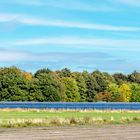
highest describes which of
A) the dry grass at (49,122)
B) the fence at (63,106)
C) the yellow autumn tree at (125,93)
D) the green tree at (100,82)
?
the green tree at (100,82)

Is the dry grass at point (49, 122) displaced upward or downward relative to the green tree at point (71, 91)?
downward

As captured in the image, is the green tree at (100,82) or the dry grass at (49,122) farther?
the green tree at (100,82)

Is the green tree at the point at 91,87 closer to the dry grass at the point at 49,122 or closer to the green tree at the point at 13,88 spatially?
the green tree at the point at 13,88

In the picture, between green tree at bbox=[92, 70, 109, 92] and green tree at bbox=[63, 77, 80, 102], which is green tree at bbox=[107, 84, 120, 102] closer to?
green tree at bbox=[92, 70, 109, 92]

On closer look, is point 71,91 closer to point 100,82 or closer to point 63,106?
point 100,82

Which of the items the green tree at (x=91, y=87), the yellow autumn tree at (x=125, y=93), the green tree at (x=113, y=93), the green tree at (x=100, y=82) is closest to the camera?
the yellow autumn tree at (x=125, y=93)

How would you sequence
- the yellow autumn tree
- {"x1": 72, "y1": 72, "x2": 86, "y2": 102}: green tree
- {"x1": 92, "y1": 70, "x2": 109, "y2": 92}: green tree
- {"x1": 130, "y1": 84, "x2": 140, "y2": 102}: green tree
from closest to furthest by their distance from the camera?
{"x1": 72, "y1": 72, "x2": 86, "y2": 102}: green tree < the yellow autumn tree < {"x1": 130, "y1": 84, "x2": 140, "y2": 102}: green tree < {"x1": 92, "y1": 70, "x2": 109, "y2": 92}: green tree

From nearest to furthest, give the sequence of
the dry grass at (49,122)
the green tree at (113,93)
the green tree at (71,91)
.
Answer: the dry grass at (49,122) → the green tree at (71,91) → the green tree at (113,93)

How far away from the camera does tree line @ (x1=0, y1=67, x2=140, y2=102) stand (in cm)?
9850

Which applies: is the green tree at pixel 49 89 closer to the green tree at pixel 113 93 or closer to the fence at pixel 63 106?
the green tree at pixel 113 93

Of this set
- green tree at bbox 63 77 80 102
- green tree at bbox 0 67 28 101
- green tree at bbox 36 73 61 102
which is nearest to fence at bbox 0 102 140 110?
green tree at bbox 0 67 28 101

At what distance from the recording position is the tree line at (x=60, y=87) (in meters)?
98.5

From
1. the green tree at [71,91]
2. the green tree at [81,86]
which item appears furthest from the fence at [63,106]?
the green tree at [81,86]

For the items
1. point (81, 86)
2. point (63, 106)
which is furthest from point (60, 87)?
point (63, 106)
